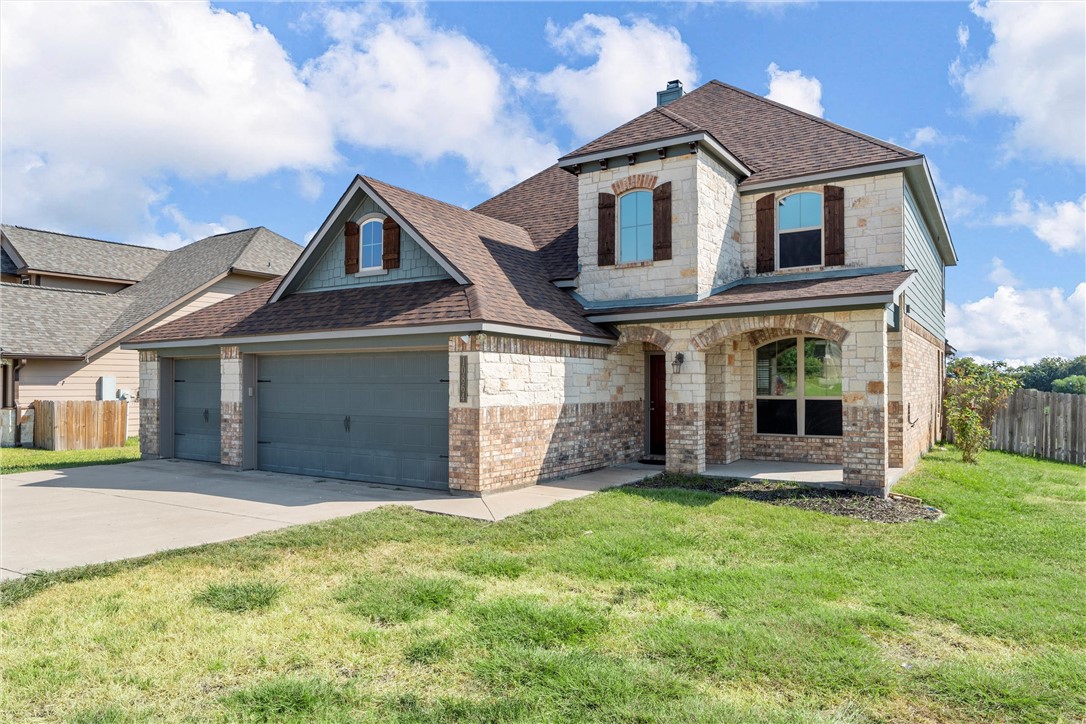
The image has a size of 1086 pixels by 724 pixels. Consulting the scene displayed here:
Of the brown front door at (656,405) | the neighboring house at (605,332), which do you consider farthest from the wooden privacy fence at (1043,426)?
the brown front door at (656,405)

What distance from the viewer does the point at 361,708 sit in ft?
13.2

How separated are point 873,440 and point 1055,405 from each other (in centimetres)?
1005

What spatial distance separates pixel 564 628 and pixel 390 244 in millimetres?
9581

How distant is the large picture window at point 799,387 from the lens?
1407 cm

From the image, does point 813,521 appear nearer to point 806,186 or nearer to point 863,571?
point 863,571

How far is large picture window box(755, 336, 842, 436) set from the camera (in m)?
14.1

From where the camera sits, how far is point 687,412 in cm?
1280

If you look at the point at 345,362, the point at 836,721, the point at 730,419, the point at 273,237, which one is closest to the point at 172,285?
the point at 273,237

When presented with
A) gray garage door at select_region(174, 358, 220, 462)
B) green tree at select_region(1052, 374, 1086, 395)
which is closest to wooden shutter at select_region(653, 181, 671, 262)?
gray garage door at select_region(174, 358, 220, 462)

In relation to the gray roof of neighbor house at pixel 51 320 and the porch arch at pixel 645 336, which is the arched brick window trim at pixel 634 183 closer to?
the porch arch at pixel 645 336

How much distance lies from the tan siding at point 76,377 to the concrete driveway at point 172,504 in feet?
30.5

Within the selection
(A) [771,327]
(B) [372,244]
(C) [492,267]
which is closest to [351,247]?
(B) [372,244]

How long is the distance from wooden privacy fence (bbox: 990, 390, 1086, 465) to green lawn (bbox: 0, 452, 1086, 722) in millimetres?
10851

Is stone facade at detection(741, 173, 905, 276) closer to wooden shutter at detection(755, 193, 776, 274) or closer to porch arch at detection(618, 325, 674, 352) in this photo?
wooden shutter at detection(755, 193, 776, 274)
